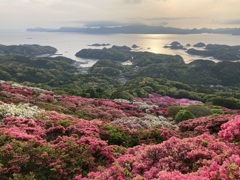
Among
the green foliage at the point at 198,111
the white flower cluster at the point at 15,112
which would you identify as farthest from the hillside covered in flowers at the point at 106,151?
the green foliage at the point at 198,111

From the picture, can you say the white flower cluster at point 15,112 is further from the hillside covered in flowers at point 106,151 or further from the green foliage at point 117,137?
the green foliage at point 117,137

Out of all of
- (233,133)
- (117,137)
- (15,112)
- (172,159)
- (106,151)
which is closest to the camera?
(172,159)

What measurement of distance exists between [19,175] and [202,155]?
320 inches

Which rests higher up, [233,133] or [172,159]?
[233,133]

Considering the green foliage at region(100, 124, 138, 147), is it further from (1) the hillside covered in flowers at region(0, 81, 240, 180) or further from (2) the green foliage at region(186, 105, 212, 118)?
(2) the green foliage at region(186, 105, 212, 118)

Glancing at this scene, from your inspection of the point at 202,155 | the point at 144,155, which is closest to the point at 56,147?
the point at 144,155

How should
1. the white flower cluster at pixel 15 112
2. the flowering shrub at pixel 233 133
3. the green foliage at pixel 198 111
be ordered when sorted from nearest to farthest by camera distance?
the flowering shrub at pixel 233 133
the white flower cluster at pixel 15 112
the green foliage at pixel 198 111

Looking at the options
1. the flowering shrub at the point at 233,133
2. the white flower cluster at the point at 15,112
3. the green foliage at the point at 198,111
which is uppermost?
the flowering shrub at the point at 233,133

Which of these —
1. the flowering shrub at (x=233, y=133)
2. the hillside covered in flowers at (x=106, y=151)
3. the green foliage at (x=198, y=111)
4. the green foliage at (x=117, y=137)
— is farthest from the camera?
the green foliage at (x=198, y=111)

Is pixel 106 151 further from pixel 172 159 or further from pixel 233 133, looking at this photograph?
pixel 233 133

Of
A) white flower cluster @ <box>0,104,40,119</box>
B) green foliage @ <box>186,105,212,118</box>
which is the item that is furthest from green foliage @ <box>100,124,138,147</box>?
green foliage @ <box>186,105,212,118</box>

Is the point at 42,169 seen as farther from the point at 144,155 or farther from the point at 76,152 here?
the point at 144,155

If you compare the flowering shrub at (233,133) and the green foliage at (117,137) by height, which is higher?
the flowering shrub at (233,133)

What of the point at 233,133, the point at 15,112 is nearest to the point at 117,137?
the point at 15,112
